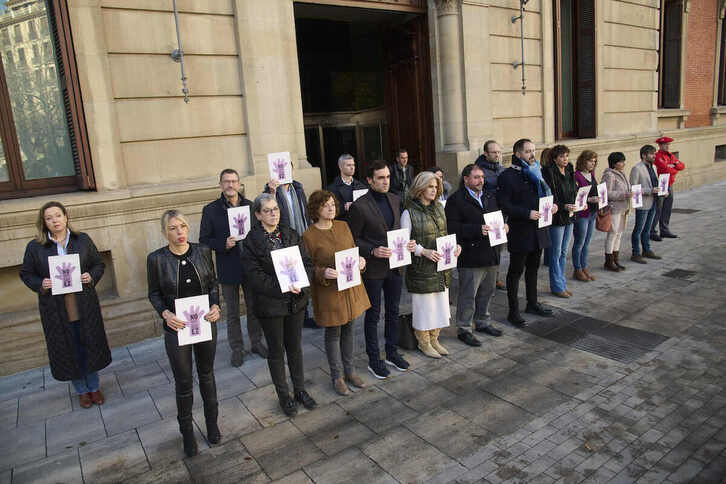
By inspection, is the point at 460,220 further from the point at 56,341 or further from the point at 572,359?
the point at 56,341

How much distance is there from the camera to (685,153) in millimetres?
16688

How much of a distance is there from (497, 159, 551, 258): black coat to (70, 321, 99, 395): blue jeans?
16.0ft

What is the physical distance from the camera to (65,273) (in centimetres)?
489

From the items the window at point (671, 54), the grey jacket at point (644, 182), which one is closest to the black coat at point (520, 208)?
the grey jacket at point (644, 182)

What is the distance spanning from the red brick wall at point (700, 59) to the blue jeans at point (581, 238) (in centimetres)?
1182

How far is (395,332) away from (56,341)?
3.35 m

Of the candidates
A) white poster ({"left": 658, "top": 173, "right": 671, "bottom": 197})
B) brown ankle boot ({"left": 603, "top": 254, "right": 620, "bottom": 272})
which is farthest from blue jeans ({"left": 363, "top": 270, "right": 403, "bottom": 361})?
white poster ({"left": 658, "top": 173, "right": 671, "bottom": 197})

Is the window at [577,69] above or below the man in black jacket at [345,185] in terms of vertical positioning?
above

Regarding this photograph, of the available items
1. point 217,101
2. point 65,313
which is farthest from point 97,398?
point 217,101

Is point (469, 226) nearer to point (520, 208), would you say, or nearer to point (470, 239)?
point (470, 239)

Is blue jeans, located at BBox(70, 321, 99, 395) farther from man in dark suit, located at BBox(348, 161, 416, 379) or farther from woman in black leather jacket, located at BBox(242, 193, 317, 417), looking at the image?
man in dark suit, located at BBox(348, 161, 416, 379)

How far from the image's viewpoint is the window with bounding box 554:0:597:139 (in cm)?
1319

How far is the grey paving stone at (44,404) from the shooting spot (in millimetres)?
5113

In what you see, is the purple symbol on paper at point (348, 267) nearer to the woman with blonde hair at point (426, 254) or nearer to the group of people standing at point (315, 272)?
the group of people standing at point (315, 272)
